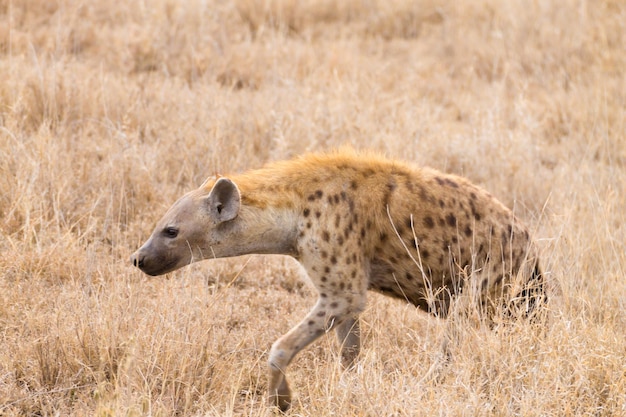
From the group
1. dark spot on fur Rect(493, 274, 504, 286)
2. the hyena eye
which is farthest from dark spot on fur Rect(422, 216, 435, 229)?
the hyena eye

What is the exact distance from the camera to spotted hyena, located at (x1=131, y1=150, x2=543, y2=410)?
4352mm

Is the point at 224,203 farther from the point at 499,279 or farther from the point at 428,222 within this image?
the point at 499,279

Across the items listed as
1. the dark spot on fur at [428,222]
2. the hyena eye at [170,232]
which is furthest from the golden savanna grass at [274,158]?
the dark spot on fur at [428,222]

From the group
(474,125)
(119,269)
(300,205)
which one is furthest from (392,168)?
(474,125)

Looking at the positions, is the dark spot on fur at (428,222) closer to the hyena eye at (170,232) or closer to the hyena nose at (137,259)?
the hyena eye at (170,232)

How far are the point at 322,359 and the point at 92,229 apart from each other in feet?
5.87

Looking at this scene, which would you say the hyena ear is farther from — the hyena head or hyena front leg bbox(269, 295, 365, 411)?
hyena front leg bbox(269, 295, 365, 411)

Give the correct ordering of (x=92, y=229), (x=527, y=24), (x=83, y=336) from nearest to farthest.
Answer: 1. (x=83, y=336)
2. (x=92, y=229)
3. (x=527, y=24)

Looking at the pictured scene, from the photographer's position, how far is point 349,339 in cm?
470

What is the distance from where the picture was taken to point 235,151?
6.77m

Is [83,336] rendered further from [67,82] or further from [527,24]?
[527,24]

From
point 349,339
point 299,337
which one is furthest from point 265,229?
point 349,339

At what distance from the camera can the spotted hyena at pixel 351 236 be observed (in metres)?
4.35

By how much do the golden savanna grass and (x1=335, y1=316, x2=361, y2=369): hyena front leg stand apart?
0.09m
